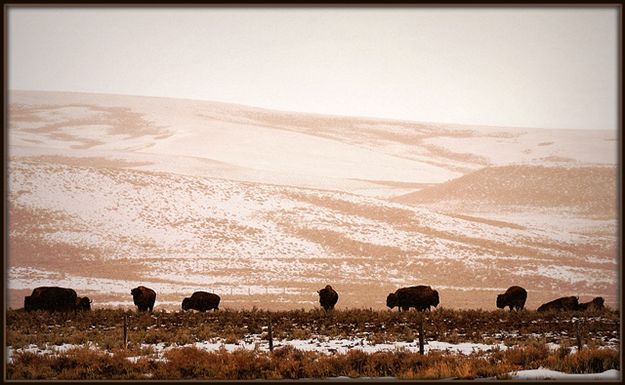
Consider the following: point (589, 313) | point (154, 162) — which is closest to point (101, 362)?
point (589, 313)

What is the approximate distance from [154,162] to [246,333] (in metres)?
82.8

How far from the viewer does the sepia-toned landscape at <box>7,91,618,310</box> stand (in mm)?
51969

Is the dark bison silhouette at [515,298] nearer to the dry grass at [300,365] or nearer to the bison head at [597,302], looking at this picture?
the bison head at [597,302]

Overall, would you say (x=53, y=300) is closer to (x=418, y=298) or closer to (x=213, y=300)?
(x=213, y=300)

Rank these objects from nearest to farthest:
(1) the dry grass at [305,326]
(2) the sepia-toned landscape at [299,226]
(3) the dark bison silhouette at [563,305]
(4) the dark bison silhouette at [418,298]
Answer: (1) the dry grass at [305,326] → (4) the dark bison silhouette at [418,298] → (3) the dark bison silhouette at [563,305] → (2) the sepia-toned landscape at [299,226]

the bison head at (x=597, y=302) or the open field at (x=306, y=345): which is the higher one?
the open field at (x=306, y=345)

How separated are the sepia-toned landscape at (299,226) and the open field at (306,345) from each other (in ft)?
52.4

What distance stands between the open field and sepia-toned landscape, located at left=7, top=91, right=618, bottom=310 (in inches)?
629

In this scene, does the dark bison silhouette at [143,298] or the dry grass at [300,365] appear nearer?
the dry grass at [300,365]

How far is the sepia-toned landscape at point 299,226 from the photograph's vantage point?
5197 cm

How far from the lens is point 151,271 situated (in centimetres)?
5309

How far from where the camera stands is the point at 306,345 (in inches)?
797

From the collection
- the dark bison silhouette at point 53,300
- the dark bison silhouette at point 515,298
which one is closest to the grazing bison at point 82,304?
the dark bison silhouette at point 53,300

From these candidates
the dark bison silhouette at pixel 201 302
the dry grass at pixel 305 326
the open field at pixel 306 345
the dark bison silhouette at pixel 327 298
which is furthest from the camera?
the dark bison silhouette at pixel 201 302
